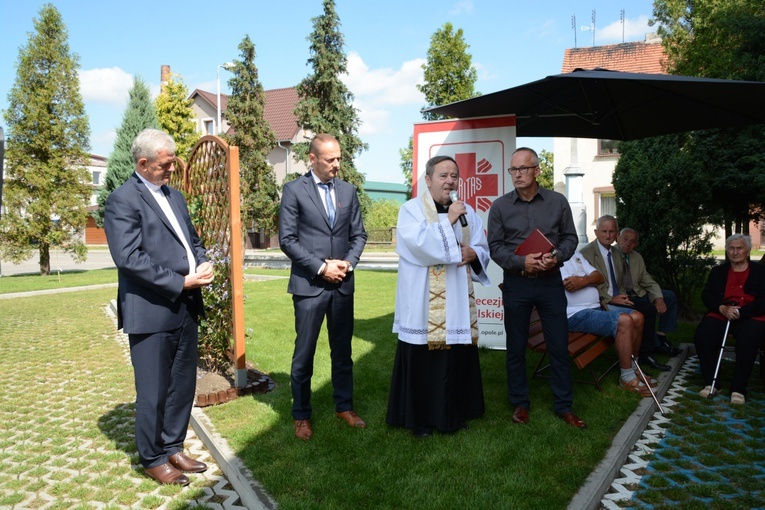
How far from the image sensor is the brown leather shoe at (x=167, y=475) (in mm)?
3738

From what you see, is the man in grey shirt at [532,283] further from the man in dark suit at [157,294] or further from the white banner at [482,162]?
the man in dark suit at [157,294]

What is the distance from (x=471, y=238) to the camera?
14.6ft

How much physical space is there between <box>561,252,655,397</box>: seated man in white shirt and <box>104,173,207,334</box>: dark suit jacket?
3.72m

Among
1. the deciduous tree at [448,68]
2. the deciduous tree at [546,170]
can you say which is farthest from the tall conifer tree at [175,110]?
the deciduous tree at [546,170]

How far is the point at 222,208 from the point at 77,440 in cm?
247

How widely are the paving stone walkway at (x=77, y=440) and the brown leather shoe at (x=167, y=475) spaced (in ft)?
0.16

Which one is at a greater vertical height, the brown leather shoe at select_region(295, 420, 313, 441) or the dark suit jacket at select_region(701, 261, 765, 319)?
the dark suit jacket at select_region(701, 261, 765, 319)

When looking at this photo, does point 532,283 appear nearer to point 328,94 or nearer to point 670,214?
point 670,214

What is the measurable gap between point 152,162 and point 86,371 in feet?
14.1

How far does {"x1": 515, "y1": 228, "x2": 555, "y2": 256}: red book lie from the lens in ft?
14.6

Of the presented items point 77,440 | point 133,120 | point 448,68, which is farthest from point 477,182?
point 133,120

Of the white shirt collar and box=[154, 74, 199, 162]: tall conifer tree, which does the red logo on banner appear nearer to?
the white shirt collar

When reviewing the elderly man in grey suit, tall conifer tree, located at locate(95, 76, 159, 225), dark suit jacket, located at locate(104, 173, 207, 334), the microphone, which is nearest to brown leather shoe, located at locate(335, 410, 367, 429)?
dark suit jacket, located at locate(104, 173, 207, 334)

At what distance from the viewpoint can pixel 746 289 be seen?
18.4 ft
